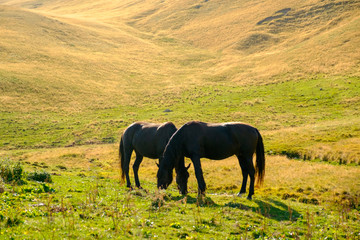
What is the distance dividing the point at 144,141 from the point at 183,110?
40962mm

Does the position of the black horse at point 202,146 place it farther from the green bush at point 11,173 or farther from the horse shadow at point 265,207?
the green bush at point 11,173

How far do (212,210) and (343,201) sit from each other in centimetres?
694

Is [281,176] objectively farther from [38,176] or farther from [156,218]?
[38,176]

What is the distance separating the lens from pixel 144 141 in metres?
18.2

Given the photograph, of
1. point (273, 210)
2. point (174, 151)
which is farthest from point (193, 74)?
point (273, 210)

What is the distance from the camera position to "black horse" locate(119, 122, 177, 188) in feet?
57.6

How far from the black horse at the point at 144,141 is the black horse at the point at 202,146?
74.2 inches

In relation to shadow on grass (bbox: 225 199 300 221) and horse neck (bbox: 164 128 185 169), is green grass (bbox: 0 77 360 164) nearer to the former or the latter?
shadow on grass (bbox: 225 199 300 221)

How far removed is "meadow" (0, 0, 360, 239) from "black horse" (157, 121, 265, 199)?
1.14 metres

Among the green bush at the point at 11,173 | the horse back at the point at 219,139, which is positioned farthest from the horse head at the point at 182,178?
the green bush at the point at 11,173

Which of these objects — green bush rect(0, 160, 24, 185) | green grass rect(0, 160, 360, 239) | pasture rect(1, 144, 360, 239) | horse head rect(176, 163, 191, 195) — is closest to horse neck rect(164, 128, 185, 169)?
horse head rect(176, 163, 191, 195)

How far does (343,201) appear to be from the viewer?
1564 cm

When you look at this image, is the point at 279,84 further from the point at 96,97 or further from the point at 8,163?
the point at 8,163

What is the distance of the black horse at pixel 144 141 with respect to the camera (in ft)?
57.6
